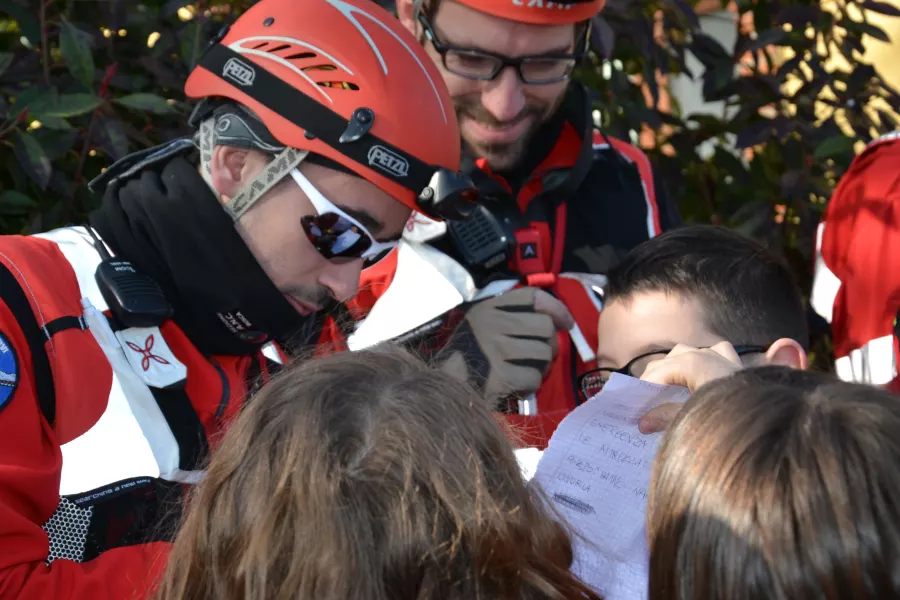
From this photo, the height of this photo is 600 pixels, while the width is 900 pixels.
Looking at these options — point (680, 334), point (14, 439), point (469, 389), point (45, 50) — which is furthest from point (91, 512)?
point (45, 50)

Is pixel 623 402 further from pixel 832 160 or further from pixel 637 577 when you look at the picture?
pixel 832 160

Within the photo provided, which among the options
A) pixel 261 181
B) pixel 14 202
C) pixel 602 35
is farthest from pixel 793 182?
pixel 14 202

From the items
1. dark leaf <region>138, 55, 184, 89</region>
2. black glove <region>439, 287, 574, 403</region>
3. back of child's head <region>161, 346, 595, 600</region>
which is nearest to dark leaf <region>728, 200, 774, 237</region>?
black glove <region>439, 287, 574, 403</region>

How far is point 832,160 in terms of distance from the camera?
359 cm

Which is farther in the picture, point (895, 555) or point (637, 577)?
point (637, 577)

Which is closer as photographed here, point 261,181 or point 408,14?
point 261,181

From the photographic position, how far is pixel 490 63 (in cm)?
274

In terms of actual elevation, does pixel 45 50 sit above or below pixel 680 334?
above

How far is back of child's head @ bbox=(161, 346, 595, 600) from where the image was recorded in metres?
1.28

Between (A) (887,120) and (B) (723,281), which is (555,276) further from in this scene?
(A) (887,120)

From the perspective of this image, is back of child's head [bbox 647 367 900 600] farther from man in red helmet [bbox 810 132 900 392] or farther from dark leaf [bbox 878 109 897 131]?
dark leaf [bbox 878 109 897 131]

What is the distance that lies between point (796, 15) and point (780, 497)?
258 centimetres

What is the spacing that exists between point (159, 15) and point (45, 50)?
0.36 m

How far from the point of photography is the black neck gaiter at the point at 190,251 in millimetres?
2102
